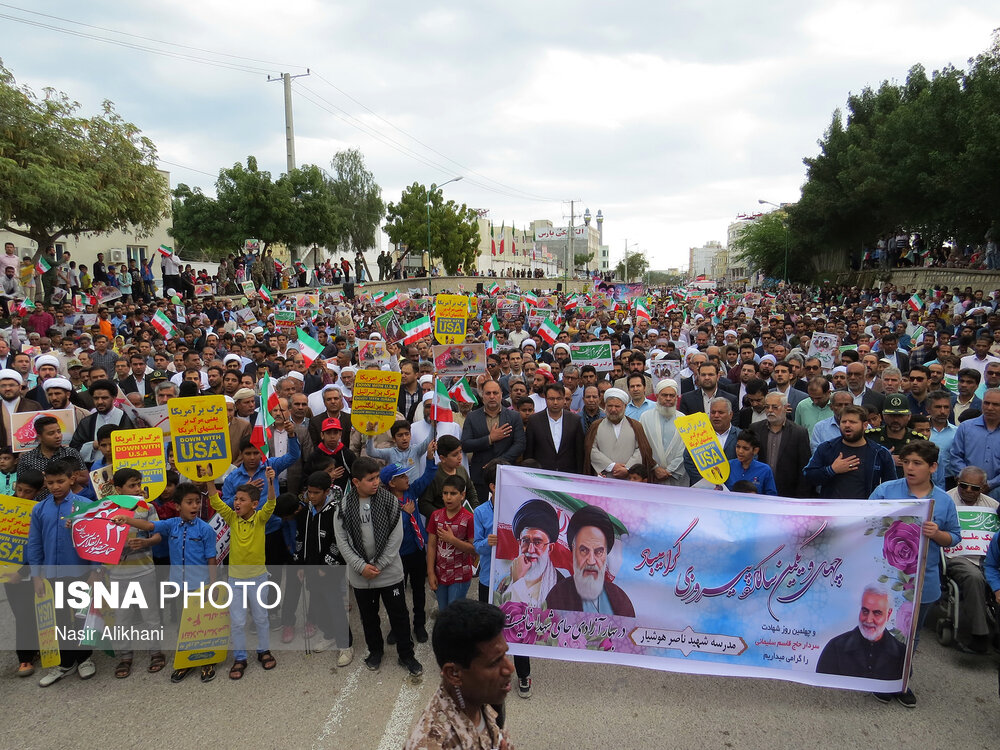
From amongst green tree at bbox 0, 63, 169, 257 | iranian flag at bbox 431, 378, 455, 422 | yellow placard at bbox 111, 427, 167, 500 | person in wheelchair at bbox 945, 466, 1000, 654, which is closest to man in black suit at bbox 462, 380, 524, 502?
iranian flag at bbox 431, 378, 455, 422

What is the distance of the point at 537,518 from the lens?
460 centimetres

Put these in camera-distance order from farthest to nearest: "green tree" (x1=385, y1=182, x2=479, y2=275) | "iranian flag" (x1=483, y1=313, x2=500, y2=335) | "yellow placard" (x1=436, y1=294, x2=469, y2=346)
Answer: "green tree" (x1=385, y1=182, x2=479, y2=275) < "iranian flag" (x1=483, y1=313, x2=500, y2=335) < "yellow placard" (x1=436, y1=294, x2=469, y2=346)

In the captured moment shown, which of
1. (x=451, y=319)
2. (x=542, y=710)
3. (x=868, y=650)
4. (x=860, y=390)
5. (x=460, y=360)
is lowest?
(x=542, y=710)

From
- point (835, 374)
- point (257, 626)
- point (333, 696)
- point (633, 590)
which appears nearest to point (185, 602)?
point (257, 626)

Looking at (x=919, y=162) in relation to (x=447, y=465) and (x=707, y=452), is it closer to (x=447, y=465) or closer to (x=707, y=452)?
(x=707, y=452)

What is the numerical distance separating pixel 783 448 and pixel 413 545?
3.46 meters

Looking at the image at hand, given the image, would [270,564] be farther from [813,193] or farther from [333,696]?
[813,193]

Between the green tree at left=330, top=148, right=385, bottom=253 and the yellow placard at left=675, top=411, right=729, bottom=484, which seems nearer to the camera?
the yellow placard at left=675, top=411, right=729, bottom=484

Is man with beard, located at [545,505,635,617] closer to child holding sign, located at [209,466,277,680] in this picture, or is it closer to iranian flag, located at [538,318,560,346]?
child holding sign, located at [209,466,277,680]

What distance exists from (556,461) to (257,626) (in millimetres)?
2952

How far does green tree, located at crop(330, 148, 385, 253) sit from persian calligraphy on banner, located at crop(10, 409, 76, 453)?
54.0 meters

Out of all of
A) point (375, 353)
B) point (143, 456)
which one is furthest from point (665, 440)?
point (375, 353)

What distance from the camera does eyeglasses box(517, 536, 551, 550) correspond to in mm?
4555

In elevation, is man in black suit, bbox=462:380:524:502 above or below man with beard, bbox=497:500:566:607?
above
